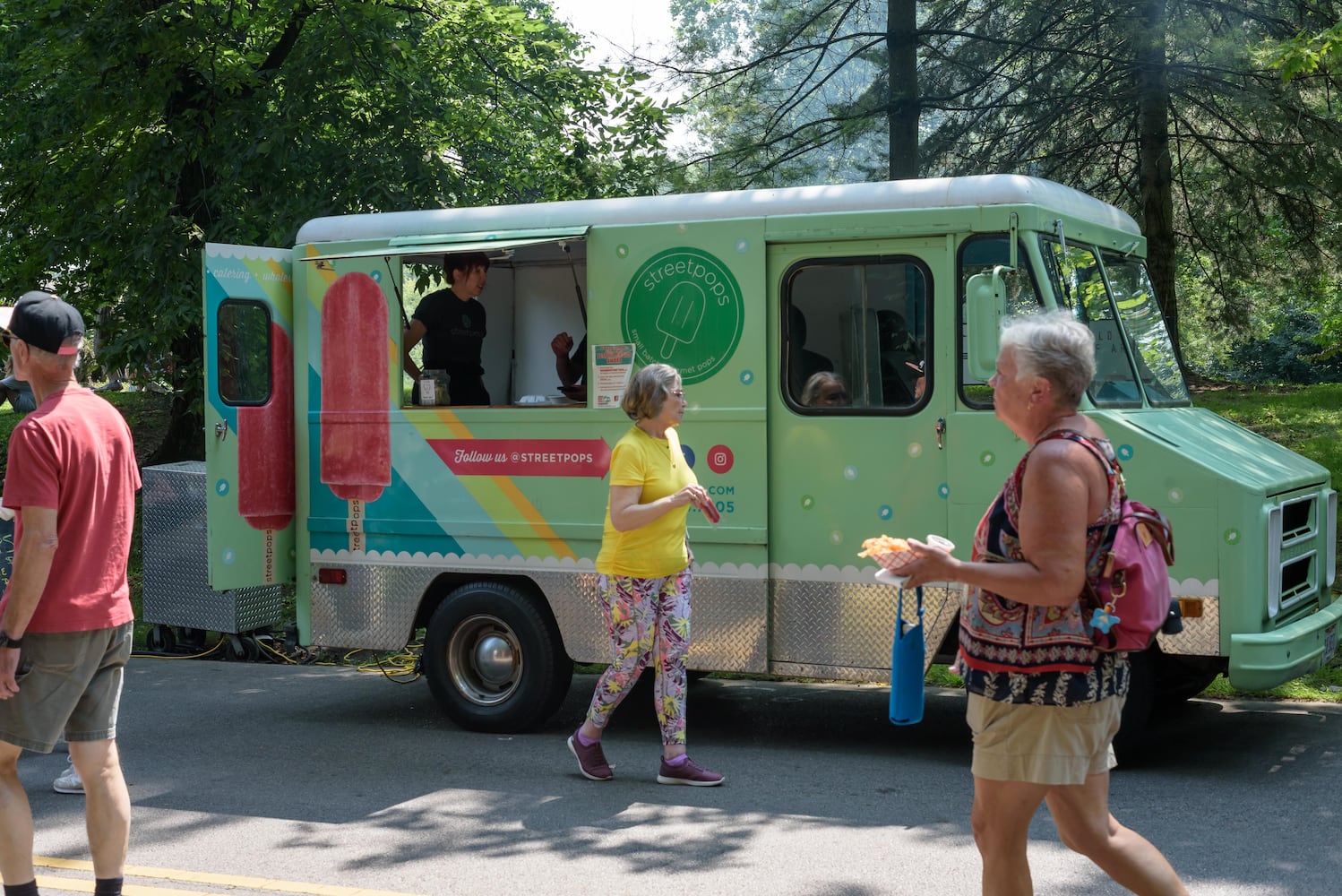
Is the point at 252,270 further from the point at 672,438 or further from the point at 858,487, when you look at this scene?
the point at 858,487

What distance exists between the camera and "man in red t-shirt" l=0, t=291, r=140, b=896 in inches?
164

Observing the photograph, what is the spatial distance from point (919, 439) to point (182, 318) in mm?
8054

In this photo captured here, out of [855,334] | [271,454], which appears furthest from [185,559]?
[855,334]

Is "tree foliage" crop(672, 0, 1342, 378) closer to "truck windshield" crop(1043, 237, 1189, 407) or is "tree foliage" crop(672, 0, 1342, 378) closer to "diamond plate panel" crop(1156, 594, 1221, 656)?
"truck windshield" crop(1043, 237, 1189, 407)

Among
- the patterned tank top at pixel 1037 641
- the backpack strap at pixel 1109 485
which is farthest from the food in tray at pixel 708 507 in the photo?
the backpack strap at pixel 1109 485

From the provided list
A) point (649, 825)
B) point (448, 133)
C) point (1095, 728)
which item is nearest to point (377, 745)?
point (649, 825)

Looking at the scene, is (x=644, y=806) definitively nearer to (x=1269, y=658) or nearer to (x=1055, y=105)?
(x=1269, y=658)

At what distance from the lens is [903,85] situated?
12477 mm

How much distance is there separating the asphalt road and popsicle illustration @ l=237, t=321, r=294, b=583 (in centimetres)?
120

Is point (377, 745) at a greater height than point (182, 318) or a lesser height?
lesser

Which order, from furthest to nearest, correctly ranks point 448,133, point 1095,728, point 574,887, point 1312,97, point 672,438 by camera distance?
point 448,133 → point 1312,97 → point 672,438 → point 574,887 → point 1095,728

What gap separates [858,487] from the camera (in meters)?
6.66

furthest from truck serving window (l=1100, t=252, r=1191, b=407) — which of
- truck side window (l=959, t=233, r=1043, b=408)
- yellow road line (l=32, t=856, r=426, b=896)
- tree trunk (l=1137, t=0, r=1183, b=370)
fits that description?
tree trunk (l=1137, t=0, r=1183, b=370)

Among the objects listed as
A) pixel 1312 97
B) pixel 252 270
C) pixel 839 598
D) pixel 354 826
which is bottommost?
pixel 354 826
